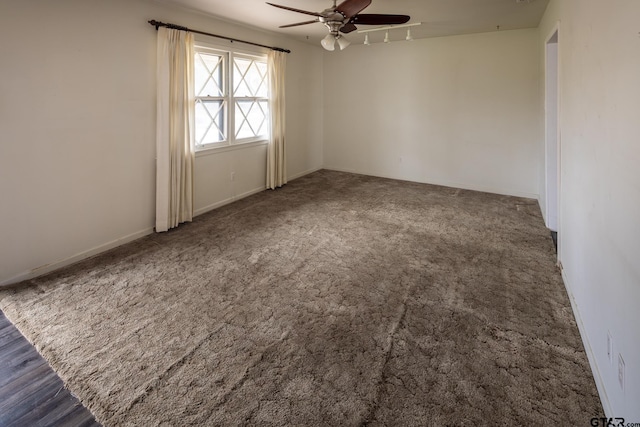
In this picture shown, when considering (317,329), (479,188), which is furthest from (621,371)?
(479,188)

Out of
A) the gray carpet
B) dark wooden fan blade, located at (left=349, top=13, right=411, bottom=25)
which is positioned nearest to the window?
the gray carpet

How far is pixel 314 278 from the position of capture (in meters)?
3.16

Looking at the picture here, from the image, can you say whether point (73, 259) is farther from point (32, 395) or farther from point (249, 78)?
point (249, 78)

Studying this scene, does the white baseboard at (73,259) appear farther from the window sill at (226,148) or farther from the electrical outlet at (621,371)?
the electrical outlet at (621,371)

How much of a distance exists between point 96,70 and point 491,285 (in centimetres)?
412

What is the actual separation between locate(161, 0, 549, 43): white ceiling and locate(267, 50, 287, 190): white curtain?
506mm

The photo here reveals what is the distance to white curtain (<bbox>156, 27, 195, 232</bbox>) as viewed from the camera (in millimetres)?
4047

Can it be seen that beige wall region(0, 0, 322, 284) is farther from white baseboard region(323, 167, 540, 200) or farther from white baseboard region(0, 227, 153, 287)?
white baseboard region(323, 167, 540, 200)

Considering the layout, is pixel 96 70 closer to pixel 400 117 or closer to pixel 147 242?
pixel 147 242

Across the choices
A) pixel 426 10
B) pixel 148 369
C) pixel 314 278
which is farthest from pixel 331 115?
pixel 148 369

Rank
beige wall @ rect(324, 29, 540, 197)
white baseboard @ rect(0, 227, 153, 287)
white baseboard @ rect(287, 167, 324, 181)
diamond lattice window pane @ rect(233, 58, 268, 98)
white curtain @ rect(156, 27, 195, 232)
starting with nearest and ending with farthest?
1. white baseboard @ rect(0, 227, 153, 287)
2. white curtain @ rect(156, 27, 195, 232)
3. diamond lattice window pane @ rect(233, 58, 268, 98)
4. beige wall @ rect(324, 29, 540, 197)
5. white baseboard @ rect(287, 167, 324, 181)

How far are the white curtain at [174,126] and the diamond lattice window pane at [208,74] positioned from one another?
0.41 m

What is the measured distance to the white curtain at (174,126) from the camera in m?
4.05

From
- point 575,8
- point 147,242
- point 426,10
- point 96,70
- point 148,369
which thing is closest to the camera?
point 148,369
